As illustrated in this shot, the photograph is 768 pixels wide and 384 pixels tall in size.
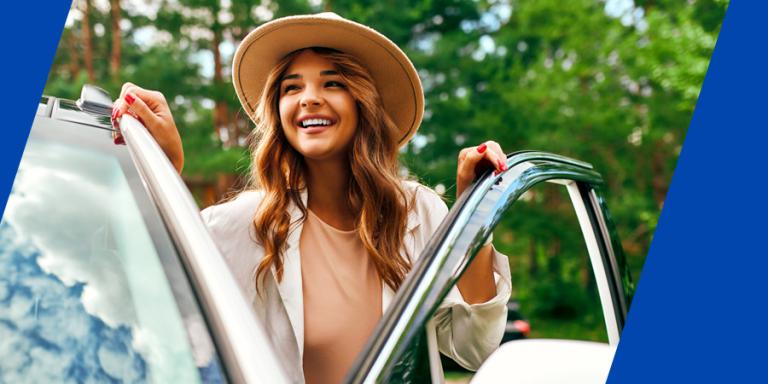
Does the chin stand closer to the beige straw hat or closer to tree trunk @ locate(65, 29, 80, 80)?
the beige straw hat

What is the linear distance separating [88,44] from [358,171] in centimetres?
526

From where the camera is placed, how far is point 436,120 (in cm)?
728

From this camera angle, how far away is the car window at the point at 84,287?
74 centimetres

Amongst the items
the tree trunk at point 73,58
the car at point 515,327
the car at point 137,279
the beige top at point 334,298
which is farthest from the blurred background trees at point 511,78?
the car at point 137,279

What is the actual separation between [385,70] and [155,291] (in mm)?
811

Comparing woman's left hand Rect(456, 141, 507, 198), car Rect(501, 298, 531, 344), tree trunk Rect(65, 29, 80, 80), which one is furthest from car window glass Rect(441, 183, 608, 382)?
woman's left hand Rect(456, 141, 507, 198)

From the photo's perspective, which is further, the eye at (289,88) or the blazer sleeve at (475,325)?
the eye at (289,88)

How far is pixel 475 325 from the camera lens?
1.07 meters

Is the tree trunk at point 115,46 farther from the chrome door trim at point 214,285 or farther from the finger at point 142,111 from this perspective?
the chrome door trim at point 214,285

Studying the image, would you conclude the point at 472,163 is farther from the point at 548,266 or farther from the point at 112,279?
the point at 548,266

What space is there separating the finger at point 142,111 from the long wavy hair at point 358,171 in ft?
0.92

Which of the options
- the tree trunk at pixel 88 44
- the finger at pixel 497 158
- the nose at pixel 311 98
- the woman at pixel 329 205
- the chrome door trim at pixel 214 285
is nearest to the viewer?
the chrome door trim at pixel 214 285

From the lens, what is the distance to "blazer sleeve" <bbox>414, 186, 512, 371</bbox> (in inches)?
39.4

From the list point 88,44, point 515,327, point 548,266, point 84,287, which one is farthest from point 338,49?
point 548,266
